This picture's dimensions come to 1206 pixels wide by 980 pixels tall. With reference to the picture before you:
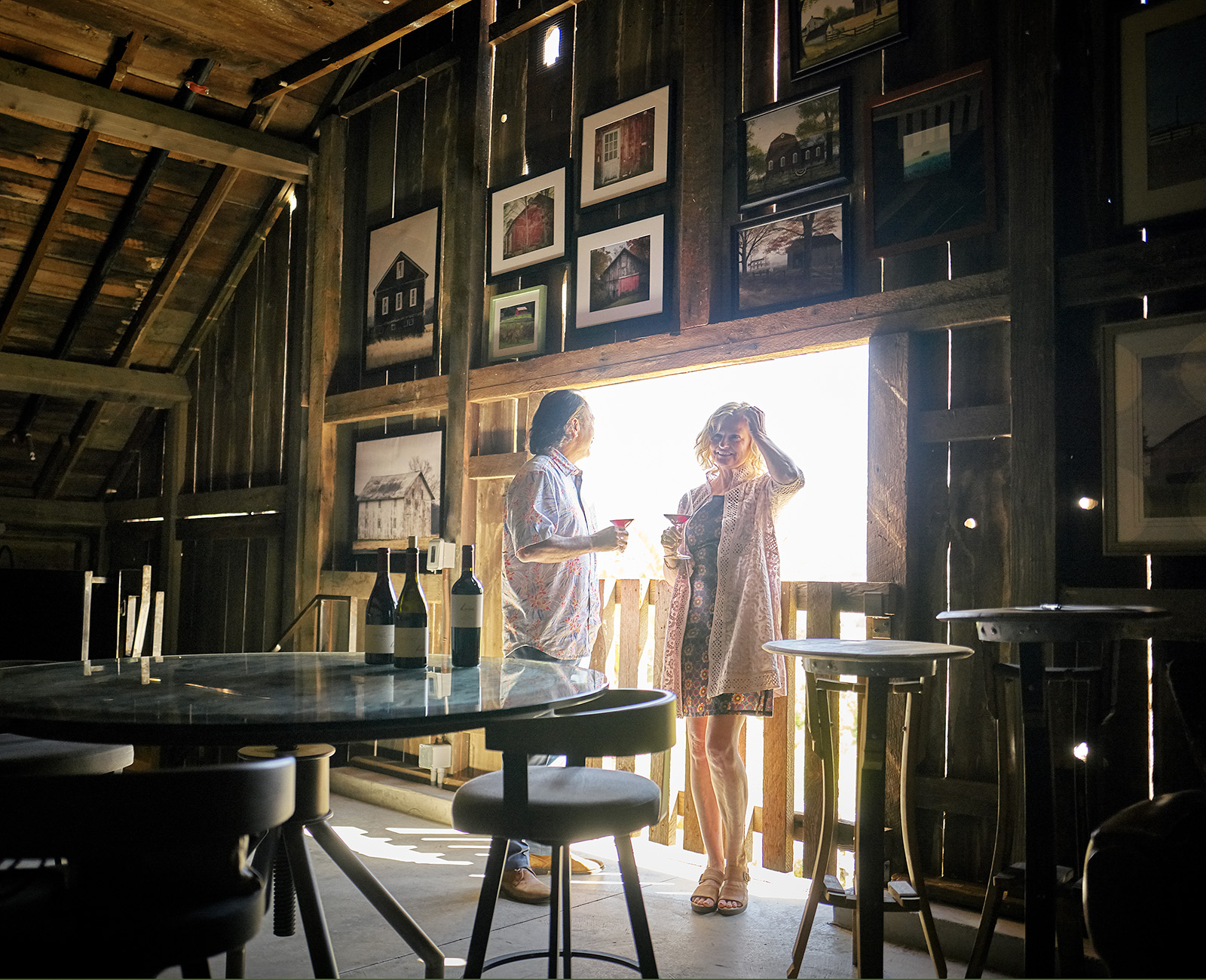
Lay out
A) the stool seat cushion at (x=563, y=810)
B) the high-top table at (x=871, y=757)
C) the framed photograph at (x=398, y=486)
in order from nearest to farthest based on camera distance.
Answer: the stool seat cushion at (x=563, y=810), the high-top table at (x=871, y=757), the framed photograph at (x=398, y=486)

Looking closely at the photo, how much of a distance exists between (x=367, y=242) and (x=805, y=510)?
3145 mm

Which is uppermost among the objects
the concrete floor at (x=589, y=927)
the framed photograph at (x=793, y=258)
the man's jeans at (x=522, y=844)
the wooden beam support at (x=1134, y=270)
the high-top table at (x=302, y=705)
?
the framed photograph at (x=793, y=258)

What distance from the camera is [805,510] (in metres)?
4.82

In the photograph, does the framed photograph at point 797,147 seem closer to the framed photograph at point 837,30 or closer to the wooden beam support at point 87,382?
the framed photograph at point 837,30

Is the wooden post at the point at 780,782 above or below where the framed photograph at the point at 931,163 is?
below

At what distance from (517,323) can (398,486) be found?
134 centimetres

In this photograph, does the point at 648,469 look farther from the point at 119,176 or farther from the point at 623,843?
the point at 119,176

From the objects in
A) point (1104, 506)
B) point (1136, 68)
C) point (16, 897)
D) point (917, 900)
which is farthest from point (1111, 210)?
point (16, 897)

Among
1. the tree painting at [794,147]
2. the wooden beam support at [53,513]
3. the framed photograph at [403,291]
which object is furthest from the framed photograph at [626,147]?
the wooden beam support at [53,513]

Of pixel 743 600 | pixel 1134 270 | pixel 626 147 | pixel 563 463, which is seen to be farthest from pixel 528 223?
pixel 1134 270

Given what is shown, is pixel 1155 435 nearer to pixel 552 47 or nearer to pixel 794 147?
pixel 794 147

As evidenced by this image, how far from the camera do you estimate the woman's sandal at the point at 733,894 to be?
3221mm

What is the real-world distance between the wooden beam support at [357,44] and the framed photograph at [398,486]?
202 centimetres

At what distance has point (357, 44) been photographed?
4973 millimetres
